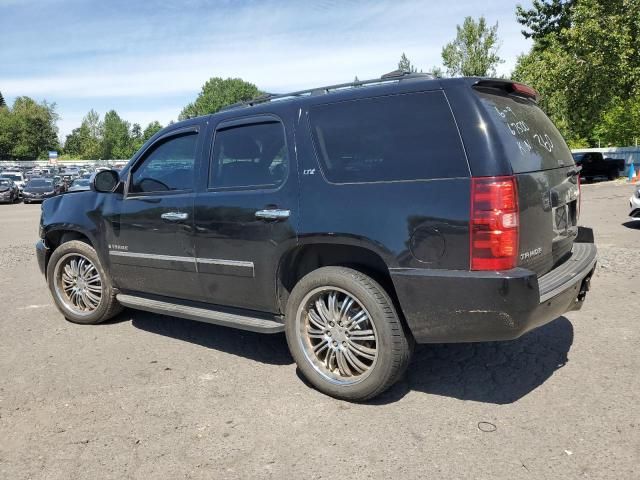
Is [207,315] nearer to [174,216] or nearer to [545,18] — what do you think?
[174,216]

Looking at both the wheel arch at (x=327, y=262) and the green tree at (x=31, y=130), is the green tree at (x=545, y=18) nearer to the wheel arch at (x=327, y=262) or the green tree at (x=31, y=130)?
the wheel arch at (x=327, y=262)

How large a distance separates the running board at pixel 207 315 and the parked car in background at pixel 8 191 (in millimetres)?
27607

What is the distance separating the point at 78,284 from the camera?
218 inches

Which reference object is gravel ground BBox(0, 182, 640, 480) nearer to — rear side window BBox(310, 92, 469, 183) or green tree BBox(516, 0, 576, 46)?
rear side window BBox(310, 92, 469, 183)

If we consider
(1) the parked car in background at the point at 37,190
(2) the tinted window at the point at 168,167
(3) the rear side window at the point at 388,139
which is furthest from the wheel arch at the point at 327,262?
(1) the parked car in background at the point at 37,190

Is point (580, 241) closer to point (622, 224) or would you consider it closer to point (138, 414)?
point (138, 414)

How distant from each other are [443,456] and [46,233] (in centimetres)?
461

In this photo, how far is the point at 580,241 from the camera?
4.49 m

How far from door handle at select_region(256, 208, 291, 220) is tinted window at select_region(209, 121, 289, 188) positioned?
0.69 ft

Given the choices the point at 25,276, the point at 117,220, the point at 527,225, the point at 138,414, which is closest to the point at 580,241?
the point at 527,225

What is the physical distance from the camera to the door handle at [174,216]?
4.39 meters

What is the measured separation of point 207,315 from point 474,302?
2106 mm

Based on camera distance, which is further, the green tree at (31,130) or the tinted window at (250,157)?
the green tree at (31,130)

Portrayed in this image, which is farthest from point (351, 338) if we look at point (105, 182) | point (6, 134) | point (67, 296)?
point (6, 134)
